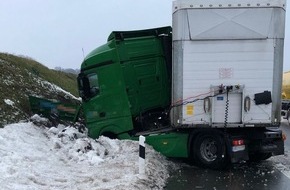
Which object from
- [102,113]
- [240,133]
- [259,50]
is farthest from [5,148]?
[259,50]

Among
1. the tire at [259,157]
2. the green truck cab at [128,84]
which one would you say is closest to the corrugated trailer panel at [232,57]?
the tire at [259,157]

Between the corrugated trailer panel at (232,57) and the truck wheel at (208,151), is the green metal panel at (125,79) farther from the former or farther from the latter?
the truck wheel at (208,151)

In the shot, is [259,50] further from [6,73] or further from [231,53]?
[6,73]

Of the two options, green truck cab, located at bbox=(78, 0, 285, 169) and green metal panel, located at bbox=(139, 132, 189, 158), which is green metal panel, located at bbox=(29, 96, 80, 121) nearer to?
green metal panel, located at bbox=(139, 132, 189, 158)

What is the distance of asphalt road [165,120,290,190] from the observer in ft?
27.9

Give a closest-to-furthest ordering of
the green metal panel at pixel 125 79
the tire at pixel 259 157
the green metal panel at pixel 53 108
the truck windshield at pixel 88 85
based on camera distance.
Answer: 1. the tire at pixel 259 157
2. the green metal panel at pixel 125 79
3. the truck windshield at pixel 88 85
4. the green metal panel at pixel 53 108

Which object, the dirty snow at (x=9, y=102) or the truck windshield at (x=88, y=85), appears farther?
the dirty snow at (x=9, y=102)

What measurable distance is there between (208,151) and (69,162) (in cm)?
320

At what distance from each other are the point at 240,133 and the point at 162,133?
1.86m

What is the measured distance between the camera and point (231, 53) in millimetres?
9984

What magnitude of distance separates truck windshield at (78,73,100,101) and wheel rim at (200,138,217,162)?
322 centimetres

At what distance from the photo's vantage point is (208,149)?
10.3m

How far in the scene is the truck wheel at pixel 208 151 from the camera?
10062 millimetres

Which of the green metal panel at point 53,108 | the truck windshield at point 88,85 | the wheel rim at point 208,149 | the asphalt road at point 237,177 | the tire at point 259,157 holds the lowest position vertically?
the asphalt road at point 237,177
